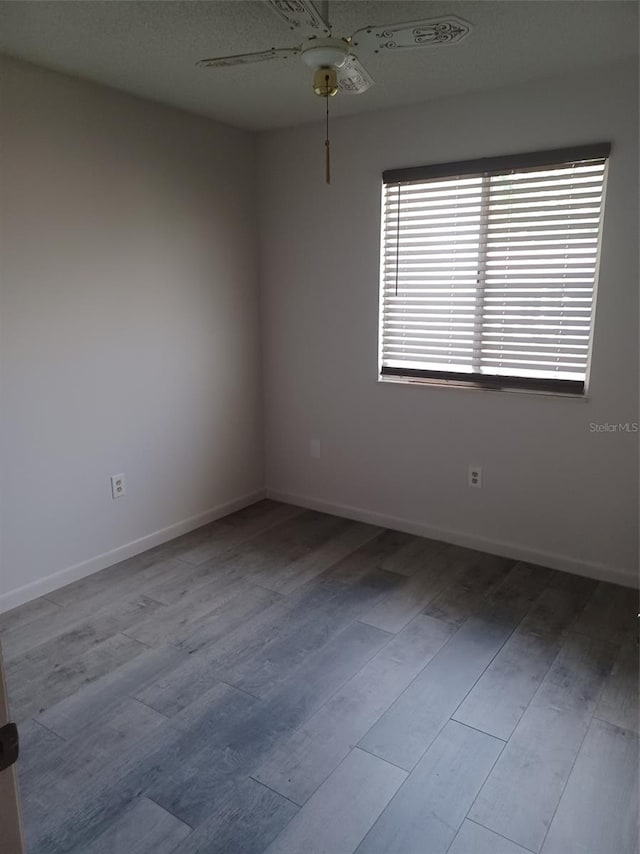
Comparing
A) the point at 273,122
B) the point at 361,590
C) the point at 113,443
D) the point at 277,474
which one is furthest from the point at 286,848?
the point at 273,122

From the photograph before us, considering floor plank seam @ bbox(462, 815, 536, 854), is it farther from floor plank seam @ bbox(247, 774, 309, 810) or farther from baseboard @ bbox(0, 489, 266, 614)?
baseboard @ bbox(0, 489, 266, 614)

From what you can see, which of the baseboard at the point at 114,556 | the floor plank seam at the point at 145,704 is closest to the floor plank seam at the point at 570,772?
the floor plank seam at the point at 145,704

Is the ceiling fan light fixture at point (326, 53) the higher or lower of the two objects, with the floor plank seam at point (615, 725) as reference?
higher

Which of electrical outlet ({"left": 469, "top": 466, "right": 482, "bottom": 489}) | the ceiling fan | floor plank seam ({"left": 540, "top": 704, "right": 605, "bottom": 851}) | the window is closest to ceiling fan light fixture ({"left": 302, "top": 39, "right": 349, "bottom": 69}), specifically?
the ceiling fan

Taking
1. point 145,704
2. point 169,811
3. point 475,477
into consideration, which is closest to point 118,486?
point 145,704

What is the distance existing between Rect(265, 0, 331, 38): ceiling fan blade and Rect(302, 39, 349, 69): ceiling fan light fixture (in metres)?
0.03

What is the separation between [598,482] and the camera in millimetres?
2986

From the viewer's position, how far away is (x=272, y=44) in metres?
2.34

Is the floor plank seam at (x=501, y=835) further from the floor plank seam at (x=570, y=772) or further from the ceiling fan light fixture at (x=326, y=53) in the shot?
the ceiling fan light fixture at (x=326, y=53)

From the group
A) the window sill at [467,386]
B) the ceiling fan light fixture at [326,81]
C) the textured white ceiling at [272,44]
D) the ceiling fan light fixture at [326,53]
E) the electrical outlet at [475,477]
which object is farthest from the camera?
the electrical outlet at [475,477]

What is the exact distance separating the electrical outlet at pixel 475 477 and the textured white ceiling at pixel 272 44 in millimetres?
1943

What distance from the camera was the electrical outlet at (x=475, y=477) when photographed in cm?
334

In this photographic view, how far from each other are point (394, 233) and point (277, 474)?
1.81 metres

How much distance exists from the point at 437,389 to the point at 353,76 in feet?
5.70
